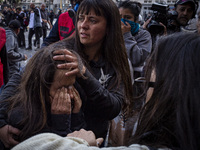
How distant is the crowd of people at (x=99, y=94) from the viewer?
851mm

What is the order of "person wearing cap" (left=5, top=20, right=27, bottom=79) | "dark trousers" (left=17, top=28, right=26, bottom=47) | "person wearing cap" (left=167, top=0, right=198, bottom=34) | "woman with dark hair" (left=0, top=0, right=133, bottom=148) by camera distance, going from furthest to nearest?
1. "dark trousers" (left=17, top=28, right=26, bottom=47)
2. "person wearing cap" (left=5, top=20, right=27, bottom=79)
3. "person wearing cap" (left=167, top=0, right=198, bottom=34)
4. "woman with dark hair" (left=0, top=0, right=133, bottom=148)

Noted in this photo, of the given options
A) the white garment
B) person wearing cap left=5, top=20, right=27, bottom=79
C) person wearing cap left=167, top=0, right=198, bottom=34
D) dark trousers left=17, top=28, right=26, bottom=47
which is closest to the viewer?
the white garment

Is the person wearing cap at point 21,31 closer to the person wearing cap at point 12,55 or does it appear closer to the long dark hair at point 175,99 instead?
the person wearing cap at point 12,55

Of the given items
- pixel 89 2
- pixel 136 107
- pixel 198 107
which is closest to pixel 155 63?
pixel 198 107

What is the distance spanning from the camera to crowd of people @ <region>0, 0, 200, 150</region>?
85 centimetres

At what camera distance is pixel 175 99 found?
0.88 meters

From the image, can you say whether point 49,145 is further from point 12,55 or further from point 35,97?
point 12,55

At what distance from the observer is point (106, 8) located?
1.68 metres

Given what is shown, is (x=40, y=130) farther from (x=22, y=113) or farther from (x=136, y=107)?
(x=136, y=107)

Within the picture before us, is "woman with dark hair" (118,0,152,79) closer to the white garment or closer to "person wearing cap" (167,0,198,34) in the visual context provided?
"person wearing cap" (167,0,198,34)

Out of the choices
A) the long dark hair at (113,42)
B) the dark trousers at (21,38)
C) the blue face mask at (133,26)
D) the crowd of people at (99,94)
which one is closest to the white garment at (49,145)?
the crowd of people at (99,94)

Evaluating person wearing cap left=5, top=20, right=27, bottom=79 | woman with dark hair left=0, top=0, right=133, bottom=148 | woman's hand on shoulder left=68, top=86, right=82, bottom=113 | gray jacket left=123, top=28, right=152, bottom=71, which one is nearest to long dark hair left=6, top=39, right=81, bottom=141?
woman's hand on shoulder left=68, top=86, right=82, bottom=113

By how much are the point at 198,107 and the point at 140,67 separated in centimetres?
203

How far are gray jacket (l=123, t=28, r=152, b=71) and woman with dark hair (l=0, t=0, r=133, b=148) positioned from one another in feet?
2.84
